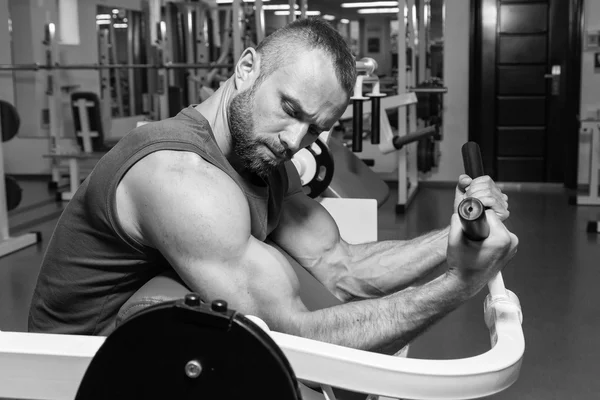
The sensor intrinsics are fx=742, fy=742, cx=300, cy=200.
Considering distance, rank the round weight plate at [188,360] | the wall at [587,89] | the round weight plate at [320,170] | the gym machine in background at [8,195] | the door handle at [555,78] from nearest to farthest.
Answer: the round weight plate at [188,360] < the round weight plate at [320,170] < the gym machine in background at [8,195] < the wall at [587,89] < the door handle at [555,78]

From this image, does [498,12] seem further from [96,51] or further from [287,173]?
[287,173]

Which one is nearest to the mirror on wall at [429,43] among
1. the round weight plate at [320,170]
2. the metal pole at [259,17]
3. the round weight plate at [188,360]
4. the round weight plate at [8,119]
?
the metal pole at [259,17]

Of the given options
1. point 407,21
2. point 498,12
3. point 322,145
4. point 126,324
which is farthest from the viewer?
point 498,12

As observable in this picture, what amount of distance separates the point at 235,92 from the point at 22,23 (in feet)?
20.8

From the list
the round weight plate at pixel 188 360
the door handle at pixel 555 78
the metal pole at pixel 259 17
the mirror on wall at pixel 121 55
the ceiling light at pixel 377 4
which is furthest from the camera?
the mirror on wall at pixel 121 55

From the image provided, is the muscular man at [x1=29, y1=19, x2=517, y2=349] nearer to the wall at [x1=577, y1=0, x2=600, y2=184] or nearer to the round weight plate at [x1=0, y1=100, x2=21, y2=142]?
the round weight plate at [x1=0, y1=100, x2=21, y2=142]

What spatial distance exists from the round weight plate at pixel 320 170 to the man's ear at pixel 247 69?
1801 millimetres

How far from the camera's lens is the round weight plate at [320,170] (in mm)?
3074

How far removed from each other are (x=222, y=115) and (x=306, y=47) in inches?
8.0

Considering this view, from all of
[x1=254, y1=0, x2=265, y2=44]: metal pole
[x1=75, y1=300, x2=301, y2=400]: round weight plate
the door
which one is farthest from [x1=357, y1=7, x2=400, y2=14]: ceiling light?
[x1=75, y1=300, x2=301, y2=400]: round weight plate

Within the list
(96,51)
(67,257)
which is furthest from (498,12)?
(67,257)

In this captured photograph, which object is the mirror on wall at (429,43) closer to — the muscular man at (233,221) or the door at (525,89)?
the door at (525,89)

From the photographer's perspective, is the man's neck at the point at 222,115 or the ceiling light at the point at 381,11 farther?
the ceiling light at the point at 381,11

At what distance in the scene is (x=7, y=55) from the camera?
6.93 m
